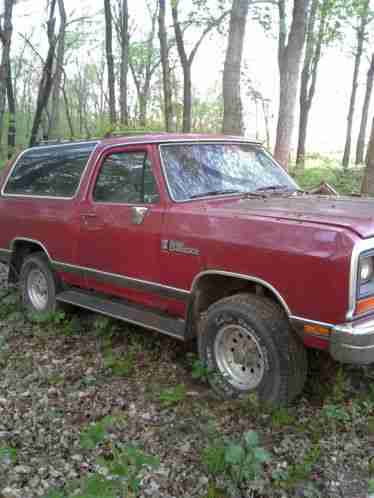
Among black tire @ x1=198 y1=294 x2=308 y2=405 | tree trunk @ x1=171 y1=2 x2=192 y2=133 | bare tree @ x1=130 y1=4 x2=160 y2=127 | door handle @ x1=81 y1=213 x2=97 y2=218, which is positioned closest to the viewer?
black tire @ x1=198 y1=294 x2=308 y2=405

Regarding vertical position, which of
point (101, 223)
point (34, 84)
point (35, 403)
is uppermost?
point (34, 84)

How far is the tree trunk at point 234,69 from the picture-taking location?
984cm

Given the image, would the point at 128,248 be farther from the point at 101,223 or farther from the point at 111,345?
the point at 111,345

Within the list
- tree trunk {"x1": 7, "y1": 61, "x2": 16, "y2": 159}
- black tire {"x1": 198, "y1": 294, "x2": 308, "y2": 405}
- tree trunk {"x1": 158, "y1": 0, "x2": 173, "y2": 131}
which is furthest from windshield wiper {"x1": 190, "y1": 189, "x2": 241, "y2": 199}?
tree trunk {"x1": 7, "y1": 61, "x2": 16, "y2": 159}

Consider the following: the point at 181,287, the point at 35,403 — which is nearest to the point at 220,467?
the point at 181,287

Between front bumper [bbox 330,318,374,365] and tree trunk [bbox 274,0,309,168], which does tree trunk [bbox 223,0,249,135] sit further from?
front bumper [bbox 330,318,374,365]

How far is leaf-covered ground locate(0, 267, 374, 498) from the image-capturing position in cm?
285

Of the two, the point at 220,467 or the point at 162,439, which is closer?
the point at 220,467

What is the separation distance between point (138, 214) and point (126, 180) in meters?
0.52

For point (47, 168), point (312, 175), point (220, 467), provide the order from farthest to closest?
1. point (312, 175)
2. point (47, 168)
3. point (220, 467)

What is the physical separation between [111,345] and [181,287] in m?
1.42

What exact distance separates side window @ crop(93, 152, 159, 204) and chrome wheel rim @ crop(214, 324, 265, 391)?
1.36 meters

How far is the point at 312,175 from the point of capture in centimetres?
1497

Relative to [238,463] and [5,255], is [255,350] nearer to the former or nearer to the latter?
[238,463]
